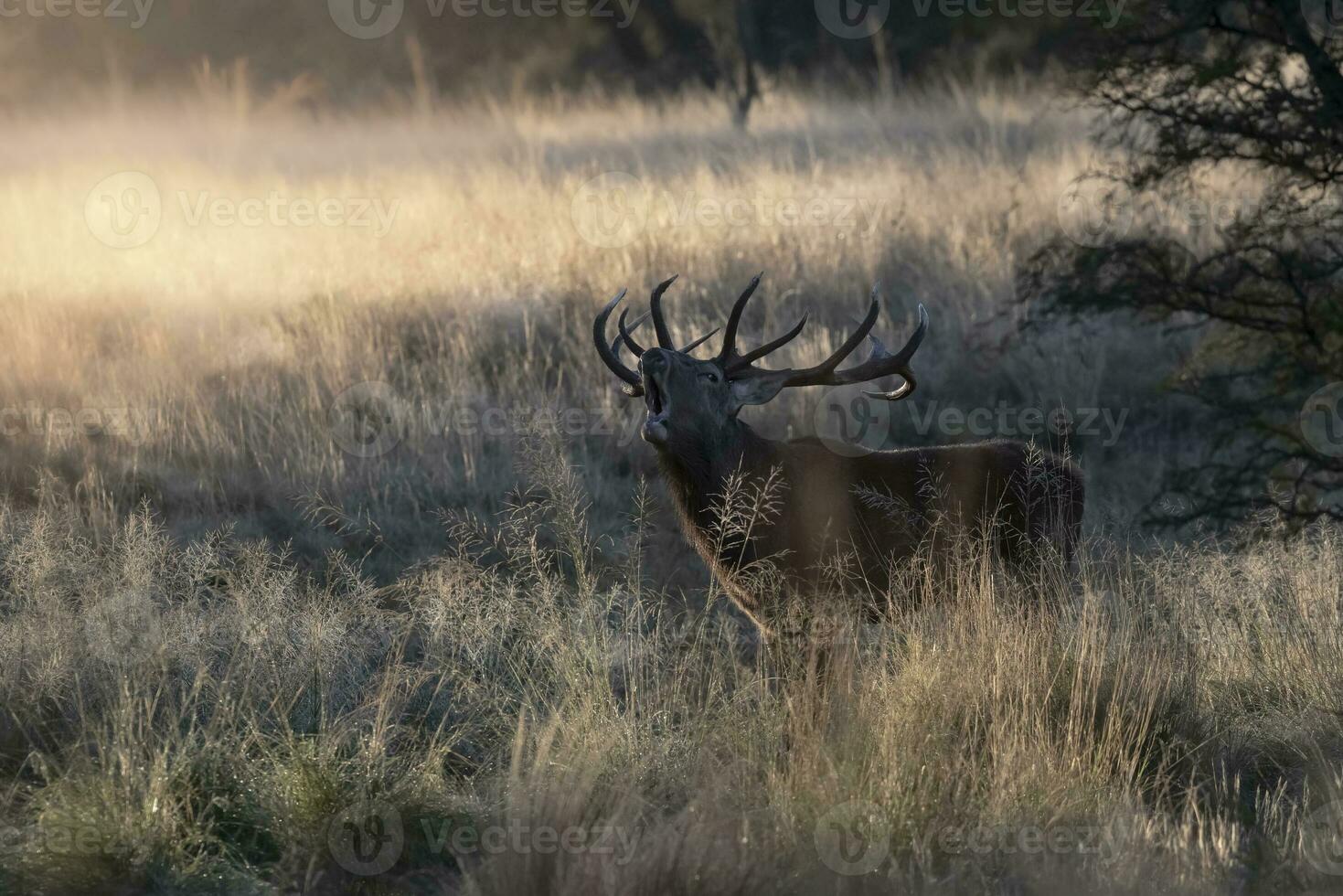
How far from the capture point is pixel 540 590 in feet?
21.1

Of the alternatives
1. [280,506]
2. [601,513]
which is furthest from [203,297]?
[601,513]

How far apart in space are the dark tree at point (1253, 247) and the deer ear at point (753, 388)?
3299mm

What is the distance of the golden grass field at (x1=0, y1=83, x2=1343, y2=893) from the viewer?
4.42 metres

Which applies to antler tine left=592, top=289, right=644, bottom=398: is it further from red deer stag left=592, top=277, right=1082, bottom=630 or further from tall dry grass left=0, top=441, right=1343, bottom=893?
tall dry grass left=0, top=441, right=1343, bottom=893

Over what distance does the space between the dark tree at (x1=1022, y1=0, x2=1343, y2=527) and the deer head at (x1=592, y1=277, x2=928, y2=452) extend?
2958 mm

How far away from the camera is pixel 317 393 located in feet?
34.7

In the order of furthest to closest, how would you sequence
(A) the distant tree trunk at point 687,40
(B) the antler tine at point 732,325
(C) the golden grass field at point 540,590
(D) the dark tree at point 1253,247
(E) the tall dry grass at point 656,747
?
(A) the distant tree trunk at point 687,40, (D) the dark tree at point 1253,247, (B) the antler tine at point 732,325, (C) the golden grass field at point 540,590, (E) the tall dry grass at point 656,747

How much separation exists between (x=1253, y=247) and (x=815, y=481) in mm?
3917

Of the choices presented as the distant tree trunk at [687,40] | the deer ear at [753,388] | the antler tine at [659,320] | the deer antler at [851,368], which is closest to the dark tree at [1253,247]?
the deer antler at [851,368]

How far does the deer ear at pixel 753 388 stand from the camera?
6492mm

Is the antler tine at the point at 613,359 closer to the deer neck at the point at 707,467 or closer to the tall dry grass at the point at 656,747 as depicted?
the deer neck at the point at 707,467

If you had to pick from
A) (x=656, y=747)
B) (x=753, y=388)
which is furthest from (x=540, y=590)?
(x=656, y=747)

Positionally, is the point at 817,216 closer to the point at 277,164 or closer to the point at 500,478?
the point at 500,478

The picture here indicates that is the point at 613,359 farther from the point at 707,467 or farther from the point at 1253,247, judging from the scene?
the point at 1253,247
